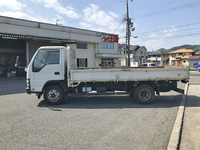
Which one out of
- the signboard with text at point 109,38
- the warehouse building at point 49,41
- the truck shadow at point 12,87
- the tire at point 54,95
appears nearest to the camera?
the tire at point 54,95

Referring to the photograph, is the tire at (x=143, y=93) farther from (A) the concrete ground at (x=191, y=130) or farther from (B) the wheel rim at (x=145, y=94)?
(A) the concrete ground at (x=191, y=130)

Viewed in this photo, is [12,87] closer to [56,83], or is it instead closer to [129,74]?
[56,83]

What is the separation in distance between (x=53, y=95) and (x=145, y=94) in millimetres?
4129


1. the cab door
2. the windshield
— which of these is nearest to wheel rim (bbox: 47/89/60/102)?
the cab door

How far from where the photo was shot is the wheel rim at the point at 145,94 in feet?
23.0

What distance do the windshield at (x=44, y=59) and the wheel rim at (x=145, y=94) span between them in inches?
158

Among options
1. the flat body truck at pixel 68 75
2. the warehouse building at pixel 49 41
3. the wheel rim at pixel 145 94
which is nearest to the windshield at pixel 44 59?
the flat body truck at pixel 68 75

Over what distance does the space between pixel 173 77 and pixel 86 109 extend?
4.06 meters

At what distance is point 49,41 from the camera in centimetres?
1820

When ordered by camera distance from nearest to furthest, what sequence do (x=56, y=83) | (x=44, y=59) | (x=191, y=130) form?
1. (x=191, y=130)
2. (x=44, y=59)
3. (x=56, y=83)

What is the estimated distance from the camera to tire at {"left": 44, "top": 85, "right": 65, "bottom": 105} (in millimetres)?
6891

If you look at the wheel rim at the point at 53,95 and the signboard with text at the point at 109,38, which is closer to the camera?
the wheel rim at the point at 53,95

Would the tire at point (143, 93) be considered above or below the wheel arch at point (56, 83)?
below

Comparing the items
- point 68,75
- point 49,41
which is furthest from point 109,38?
point 68,75
